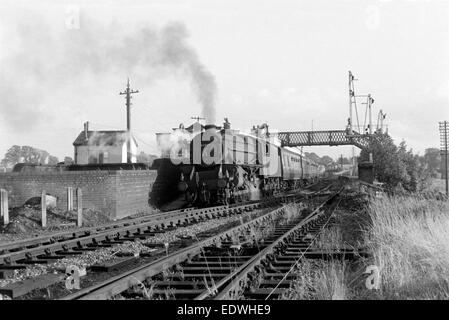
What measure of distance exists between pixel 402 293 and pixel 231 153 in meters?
13.8

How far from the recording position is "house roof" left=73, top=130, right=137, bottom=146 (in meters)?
51.7

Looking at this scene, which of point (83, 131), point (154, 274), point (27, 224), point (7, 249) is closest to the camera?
point (154, 274)

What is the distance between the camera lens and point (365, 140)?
151 ft

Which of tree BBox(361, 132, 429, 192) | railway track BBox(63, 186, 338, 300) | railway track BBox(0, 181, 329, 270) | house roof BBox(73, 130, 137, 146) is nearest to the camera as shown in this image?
railway track BBox(63, 186, 338, 300)

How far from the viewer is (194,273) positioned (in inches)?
255

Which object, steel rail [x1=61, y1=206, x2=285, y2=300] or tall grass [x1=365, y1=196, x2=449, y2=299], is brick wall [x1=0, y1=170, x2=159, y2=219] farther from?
tall grass [x1=365, y1=196, x2=449, y2=299]

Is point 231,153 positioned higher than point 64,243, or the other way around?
point 231,153

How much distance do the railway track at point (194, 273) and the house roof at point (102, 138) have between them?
4425cm

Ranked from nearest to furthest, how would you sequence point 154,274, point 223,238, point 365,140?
point 154,274
point 223,238
point 365,140

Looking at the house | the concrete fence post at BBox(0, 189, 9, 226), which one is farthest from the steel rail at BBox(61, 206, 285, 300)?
the house

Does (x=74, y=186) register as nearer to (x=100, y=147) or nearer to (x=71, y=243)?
(x=71, y=243)

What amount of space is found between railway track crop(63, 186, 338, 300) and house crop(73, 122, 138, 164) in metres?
42.9

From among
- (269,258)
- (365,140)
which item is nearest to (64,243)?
(269,258)
